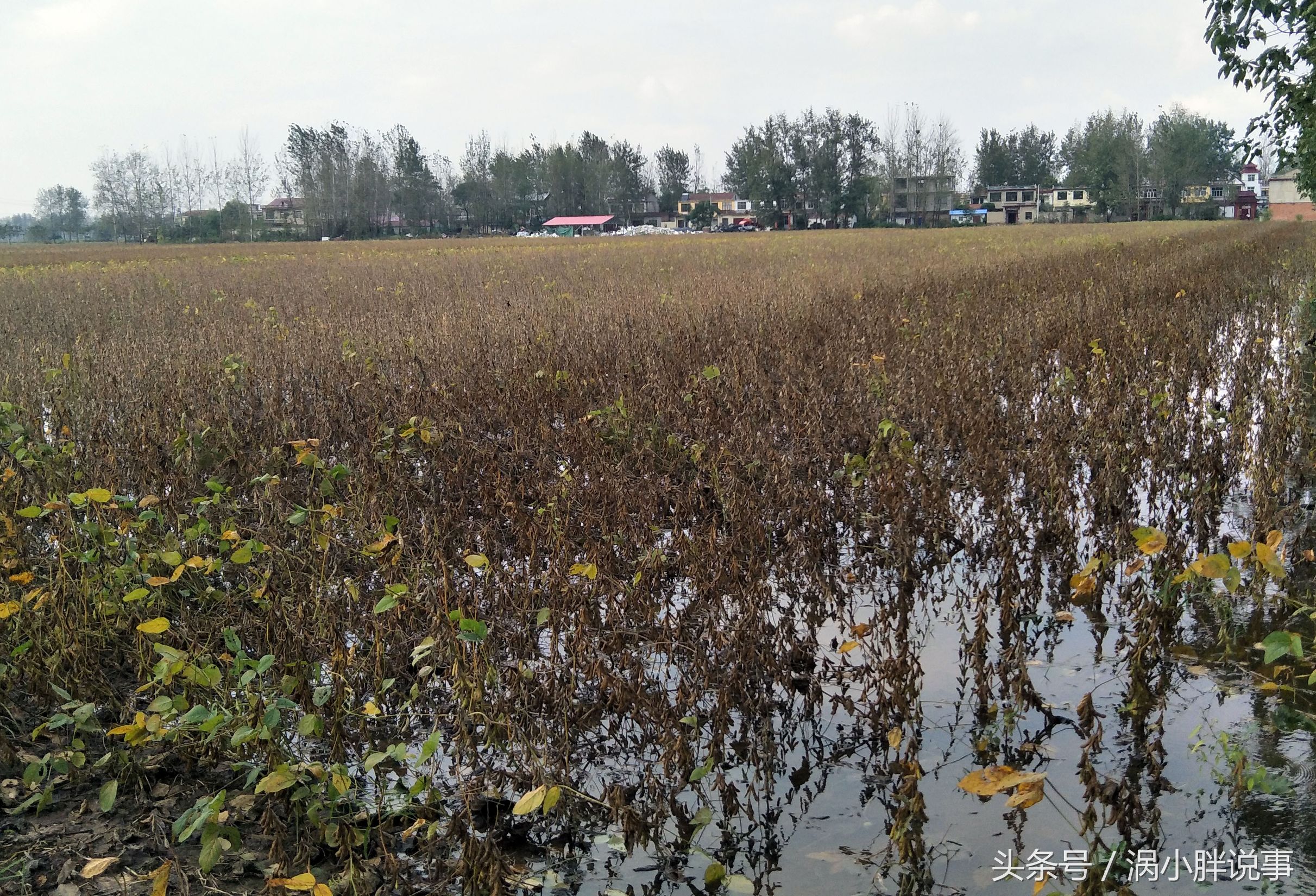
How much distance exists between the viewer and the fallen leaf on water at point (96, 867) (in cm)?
252

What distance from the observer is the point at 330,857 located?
2.74m

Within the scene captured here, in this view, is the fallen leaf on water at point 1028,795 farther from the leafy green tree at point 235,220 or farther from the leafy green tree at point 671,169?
the leafy green tree at point 671,169

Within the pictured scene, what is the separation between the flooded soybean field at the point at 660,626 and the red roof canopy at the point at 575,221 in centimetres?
8601

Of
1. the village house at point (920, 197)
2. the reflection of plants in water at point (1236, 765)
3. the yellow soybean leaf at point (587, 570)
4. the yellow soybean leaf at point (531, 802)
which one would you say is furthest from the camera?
the village house at point (920, 197)

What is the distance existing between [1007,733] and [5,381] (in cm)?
842

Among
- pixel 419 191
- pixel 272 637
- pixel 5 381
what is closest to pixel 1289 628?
pixel 272 637

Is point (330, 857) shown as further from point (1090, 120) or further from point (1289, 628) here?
point (1090, 120)

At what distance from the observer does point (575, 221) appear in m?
93.2

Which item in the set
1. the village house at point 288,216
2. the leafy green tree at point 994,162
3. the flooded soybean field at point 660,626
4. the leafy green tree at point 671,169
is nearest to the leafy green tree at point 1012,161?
the leafy green tree at point 994,162

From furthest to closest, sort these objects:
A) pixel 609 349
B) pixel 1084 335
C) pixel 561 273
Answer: pixel 561 273, pixel 1084 335, pixel 609 349

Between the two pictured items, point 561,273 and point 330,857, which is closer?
point 330,857

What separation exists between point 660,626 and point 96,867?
1.94m

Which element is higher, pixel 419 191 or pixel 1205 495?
pixel 419 191

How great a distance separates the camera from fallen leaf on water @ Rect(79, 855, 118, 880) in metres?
2.52
